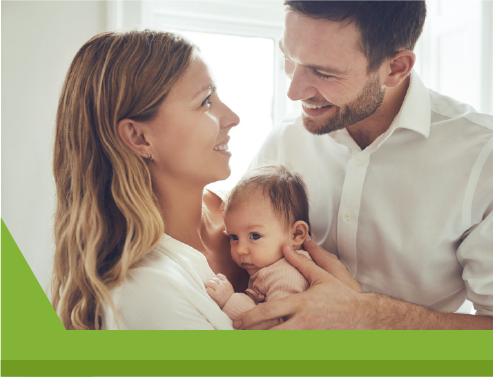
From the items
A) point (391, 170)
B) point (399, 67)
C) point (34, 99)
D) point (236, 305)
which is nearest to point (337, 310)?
point (236, 305)

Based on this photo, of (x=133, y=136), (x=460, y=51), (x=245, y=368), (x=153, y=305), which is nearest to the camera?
(x=245, y=368)

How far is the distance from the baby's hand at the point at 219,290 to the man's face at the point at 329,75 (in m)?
0.63

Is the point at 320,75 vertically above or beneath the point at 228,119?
above

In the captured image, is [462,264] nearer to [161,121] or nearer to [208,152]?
[208,152]

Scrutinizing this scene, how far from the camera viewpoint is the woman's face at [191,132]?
1.27 metres

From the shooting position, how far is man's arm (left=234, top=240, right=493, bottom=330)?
3.76 ft

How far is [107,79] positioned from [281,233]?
670mm

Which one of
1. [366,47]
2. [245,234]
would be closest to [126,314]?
[245,234]

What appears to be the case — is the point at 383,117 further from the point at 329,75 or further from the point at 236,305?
the point at 236,305

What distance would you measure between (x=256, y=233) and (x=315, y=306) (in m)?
0.32

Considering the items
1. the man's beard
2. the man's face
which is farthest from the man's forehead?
the man's beard

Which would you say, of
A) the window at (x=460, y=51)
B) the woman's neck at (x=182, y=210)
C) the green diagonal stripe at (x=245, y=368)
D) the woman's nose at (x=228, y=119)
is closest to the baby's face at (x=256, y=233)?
the woman's neck at (x=182, y=210)

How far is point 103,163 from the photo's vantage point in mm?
1224

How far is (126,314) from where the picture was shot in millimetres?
1047
